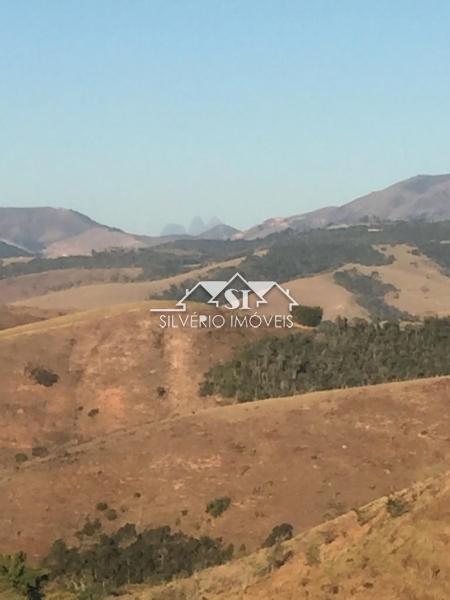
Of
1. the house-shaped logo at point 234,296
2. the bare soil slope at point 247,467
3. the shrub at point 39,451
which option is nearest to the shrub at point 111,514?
the bare soil slope at point 247,467

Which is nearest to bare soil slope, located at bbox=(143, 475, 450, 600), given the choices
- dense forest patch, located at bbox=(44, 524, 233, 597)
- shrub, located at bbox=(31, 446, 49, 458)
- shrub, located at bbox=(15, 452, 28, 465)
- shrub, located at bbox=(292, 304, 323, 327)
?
dense forest patch, located at bbox=(44, 524, 233, 597)

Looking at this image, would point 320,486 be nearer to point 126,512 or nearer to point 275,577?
point 126,512

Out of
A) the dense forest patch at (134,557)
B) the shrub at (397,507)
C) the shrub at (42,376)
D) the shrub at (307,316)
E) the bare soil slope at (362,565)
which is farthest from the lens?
the shrub at (307,316)

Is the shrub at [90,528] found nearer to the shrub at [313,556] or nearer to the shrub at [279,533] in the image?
the shrub at [279,533]

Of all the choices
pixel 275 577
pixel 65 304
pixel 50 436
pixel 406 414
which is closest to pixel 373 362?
pixel 406 414

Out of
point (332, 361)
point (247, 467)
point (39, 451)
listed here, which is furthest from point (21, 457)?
point (332, 361)
